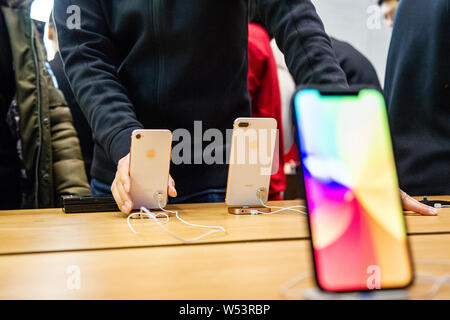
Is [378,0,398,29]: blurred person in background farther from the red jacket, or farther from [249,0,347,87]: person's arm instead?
[249,0,347,87]: person's arm

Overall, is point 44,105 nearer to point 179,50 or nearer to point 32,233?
point 179,50

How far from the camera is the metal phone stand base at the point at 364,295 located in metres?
0.40

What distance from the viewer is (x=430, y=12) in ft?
4.37

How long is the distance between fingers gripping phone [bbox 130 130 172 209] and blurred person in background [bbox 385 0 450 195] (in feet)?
2.32

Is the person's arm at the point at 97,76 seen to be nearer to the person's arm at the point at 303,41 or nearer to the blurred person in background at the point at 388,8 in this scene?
the person's arm at the point at 303,41

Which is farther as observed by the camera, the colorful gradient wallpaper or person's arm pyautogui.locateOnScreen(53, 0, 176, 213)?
person's arm pyautogui.locateOnScreen(53, 0, 176, 213)

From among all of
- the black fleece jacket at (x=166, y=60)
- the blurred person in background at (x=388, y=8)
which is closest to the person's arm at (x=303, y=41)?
the black fleece jacket at (x=166, y=60)

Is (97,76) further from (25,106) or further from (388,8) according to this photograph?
(388,8)

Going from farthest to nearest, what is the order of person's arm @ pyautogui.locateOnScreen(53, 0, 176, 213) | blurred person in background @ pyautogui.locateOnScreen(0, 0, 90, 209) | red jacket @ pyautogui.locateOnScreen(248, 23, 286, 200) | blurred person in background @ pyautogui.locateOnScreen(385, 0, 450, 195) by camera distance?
red jacket @ pyautogui.locateOnScreen(248, 23, 286, 200) → blurred person in background @ pyautogui.locateOnScreen(0, 0, 90, 209) → blurred person in background @ pyautogui.locateOnScreen(385, 0, 450, 195) → person's arm @ pyautogui.locateOnScreen(53, 0, 176, 213)

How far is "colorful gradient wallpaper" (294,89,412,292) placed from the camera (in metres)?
0.41

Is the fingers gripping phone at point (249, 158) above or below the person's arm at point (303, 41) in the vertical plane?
below

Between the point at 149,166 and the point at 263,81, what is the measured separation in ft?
4.29

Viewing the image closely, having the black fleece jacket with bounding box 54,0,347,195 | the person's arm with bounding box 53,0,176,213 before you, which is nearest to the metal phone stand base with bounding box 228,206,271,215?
the person's arm with bounding box 53,0,176,213

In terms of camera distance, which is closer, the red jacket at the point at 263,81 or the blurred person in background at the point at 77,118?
the red jacket at the point at 263,81
